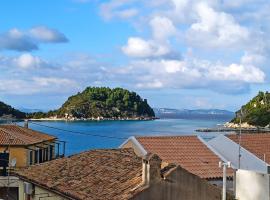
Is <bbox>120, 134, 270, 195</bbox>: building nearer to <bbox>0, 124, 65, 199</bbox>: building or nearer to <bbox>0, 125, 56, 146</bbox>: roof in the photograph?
<bbox>0, 124, 65, 199</bbox>: building

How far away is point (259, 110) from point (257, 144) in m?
157

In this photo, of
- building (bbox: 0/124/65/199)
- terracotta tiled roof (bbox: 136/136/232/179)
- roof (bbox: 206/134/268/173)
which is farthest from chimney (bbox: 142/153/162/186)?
building (bbox: 0/124/65/199)

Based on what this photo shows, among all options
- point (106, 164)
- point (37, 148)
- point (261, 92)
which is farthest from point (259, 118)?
point (106, 164)

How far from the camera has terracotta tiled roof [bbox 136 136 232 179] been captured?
97.8ft

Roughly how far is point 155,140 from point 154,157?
48.5ft

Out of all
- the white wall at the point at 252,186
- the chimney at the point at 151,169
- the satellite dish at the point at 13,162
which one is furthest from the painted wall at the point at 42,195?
the satellite dish at the point at 13,162

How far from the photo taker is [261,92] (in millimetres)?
195375

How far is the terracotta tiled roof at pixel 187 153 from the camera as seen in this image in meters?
29.8

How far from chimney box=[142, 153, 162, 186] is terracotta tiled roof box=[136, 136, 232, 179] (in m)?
11.3

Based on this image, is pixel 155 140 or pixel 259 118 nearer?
pixel 155 140

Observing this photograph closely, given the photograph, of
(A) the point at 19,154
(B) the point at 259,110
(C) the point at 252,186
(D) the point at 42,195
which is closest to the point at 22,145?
(A) the point at 19,154

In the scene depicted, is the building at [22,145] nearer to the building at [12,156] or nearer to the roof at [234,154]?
the building at [12,156]

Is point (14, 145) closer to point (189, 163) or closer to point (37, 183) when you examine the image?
point (189, 163)

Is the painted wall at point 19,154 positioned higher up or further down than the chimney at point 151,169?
further down
